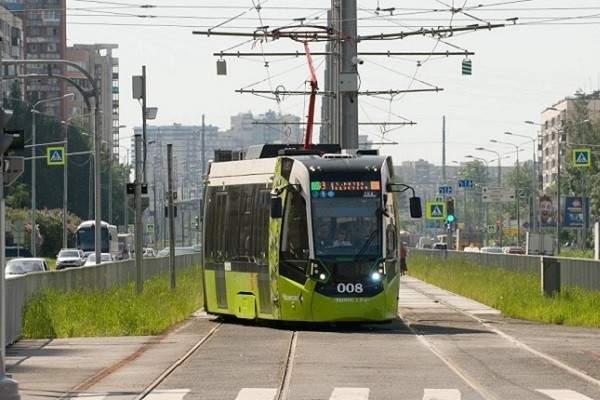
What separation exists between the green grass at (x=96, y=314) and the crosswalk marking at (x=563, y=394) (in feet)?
42.1

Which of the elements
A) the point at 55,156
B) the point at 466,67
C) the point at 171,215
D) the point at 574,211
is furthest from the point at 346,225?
the point at 574,211

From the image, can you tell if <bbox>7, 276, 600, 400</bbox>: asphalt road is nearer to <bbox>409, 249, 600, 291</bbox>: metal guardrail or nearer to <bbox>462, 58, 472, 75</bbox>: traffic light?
<bbox>409, 249, 600, 291</bbox>: metal guardrail

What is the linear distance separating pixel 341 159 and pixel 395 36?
15.7 meters

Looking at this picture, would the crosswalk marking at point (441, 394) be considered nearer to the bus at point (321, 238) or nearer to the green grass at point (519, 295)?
the bus at point (321, 238)

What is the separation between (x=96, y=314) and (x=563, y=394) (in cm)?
1542

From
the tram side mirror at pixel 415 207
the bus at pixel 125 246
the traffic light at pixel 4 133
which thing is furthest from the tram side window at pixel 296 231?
the bus at pixel 125 246

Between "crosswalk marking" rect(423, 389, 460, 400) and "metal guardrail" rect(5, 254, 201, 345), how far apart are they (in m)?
10.1

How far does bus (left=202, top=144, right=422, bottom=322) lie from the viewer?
3045cm

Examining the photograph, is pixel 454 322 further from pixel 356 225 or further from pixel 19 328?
pixel 19 328

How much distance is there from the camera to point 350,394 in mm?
18812

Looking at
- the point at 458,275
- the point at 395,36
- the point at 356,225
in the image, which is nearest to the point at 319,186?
the point at 356,225

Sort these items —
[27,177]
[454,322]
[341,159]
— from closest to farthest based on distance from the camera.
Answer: [341,159]
[454,322]
[27,177]

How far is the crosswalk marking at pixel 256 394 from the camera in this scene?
60.6 ft

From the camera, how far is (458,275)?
196 ft
